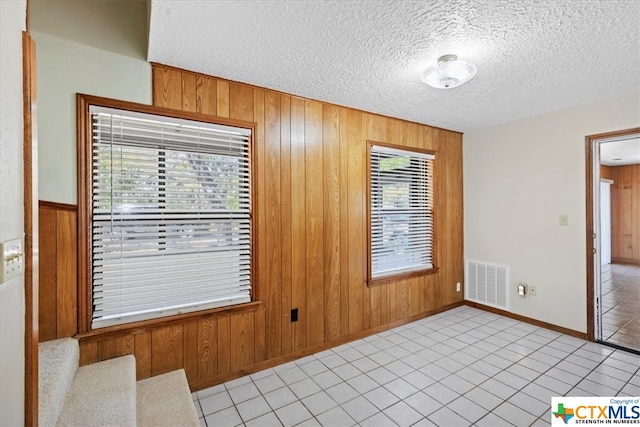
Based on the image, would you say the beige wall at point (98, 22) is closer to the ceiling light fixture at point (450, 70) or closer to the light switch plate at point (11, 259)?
the light switch plate at point (11, 259)

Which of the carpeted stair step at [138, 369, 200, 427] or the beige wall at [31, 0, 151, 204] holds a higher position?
the beige wall at [31, 0, 151, 204]

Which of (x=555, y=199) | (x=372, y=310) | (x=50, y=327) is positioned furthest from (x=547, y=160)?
(x=50, y=327)

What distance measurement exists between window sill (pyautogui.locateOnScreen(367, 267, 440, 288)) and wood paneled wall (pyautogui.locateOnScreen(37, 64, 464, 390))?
6cm

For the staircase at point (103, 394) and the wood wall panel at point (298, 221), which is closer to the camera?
the staircase at point (103, 394)

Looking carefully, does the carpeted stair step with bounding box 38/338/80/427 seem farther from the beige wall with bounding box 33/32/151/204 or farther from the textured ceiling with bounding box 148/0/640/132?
the textured ceiling with bounding box 148/0/640/132

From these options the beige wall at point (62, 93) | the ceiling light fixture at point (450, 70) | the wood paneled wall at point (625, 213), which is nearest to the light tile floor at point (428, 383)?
the beige wall at point (62, 93)

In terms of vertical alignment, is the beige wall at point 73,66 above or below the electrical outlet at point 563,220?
above

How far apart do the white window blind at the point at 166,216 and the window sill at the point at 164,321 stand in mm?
39

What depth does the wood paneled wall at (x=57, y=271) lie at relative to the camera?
1.77 metres

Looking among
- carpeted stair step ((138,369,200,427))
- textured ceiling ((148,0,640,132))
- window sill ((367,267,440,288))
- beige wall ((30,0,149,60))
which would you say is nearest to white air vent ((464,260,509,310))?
window sill ((367,267,440,288))

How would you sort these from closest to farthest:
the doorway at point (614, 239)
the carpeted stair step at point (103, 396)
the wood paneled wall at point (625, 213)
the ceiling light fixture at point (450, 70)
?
the carpeted stair step at point (103, 396), the ceiling light fixture at point (450, 70), the doorway at point (614, 239), the wood paneled wall at point (625, 213)

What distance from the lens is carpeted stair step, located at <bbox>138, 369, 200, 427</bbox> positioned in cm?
159

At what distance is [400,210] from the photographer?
3.49 meters

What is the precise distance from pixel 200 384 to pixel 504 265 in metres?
3.58
